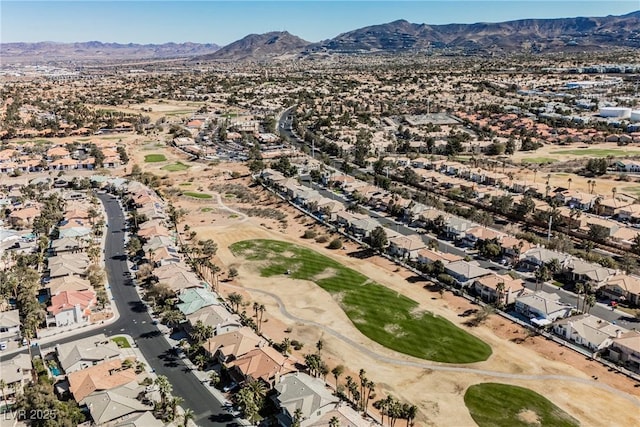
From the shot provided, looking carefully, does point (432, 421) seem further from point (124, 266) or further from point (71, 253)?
point (71, 253)

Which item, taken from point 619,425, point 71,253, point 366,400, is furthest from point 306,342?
point 71,253

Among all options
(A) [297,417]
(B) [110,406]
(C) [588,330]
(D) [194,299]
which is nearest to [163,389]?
(B) [110,406]

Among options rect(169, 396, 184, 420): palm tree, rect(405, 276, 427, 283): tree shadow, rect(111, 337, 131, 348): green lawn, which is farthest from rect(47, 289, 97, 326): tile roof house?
rect(405, 276, 427, 283): tree shadow

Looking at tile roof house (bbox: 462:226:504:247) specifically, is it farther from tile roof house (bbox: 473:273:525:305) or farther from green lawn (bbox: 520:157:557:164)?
green lawn (bbox: 520:157:557:164)

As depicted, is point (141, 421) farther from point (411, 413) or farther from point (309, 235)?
point (309, 235)

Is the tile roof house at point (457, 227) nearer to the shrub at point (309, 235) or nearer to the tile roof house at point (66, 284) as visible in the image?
the shrub at point (309, 235)
